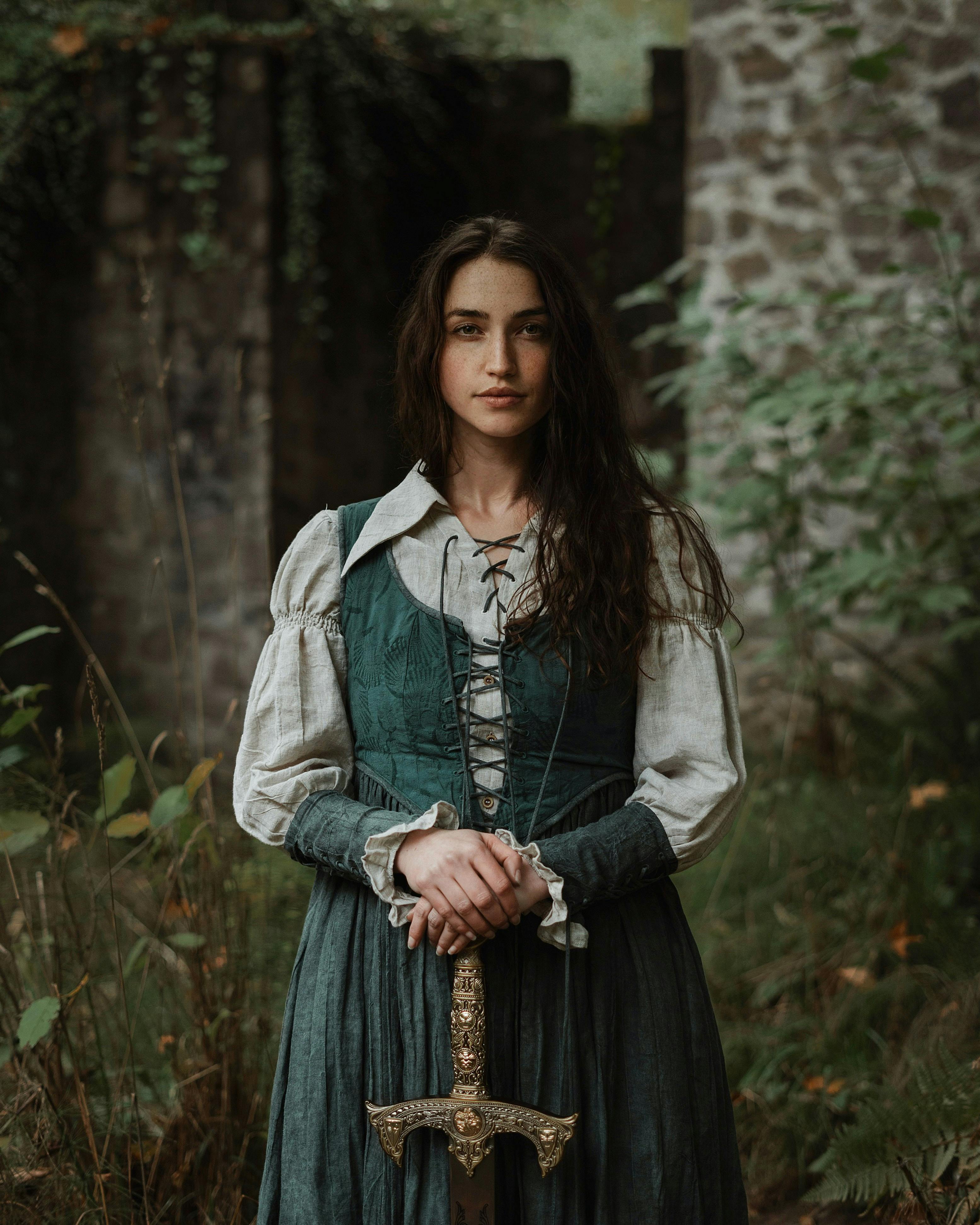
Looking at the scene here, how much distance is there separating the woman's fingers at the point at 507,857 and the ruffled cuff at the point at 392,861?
7 centimetres

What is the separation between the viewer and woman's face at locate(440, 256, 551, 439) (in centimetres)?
138

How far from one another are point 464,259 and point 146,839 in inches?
45.5

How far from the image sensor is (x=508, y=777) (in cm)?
135

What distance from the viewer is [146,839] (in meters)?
1.95

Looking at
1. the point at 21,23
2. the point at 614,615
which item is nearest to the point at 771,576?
the point at 614,615

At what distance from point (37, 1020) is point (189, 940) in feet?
1.04

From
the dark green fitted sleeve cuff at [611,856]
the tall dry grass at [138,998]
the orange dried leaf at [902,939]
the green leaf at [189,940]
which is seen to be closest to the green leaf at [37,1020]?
the tall dry grass at [138,998]

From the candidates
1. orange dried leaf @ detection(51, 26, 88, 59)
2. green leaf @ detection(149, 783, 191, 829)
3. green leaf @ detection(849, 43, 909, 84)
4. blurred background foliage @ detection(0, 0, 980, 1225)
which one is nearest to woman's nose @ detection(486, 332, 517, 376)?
blurred background foliage @ detection(0, 0, 980, 1225)

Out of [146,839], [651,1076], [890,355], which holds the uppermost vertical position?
[890,355]

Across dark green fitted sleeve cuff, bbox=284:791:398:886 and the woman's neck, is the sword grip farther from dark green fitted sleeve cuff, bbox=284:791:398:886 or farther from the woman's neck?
the woman's neck

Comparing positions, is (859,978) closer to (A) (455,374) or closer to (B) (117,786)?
(B) (117,786)

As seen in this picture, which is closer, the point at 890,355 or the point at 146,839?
the point at 146,839

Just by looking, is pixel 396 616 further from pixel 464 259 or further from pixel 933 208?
pixel 933 208

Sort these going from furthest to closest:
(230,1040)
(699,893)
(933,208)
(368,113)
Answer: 1. (368,113)
2. (933,208)
3. (699,893)
4. (230,1040)
